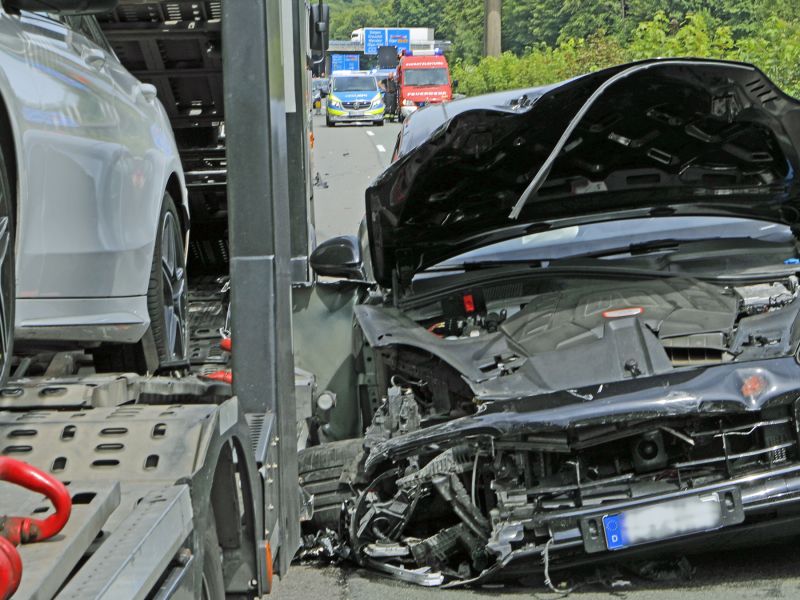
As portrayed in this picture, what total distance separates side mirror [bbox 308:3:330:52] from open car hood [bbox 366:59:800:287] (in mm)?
2977

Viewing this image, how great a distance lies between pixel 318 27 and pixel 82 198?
5220 millimetres

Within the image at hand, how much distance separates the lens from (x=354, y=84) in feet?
166

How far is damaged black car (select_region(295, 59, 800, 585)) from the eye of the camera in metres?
4.92

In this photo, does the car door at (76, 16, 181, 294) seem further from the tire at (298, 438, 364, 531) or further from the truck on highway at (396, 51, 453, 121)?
the truck on highway at (396, 51, 453, 121)

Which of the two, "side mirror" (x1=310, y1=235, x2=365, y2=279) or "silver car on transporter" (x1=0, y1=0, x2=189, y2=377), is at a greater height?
"silver car on transporter" (x1=0, y1=0, x2=189, y2=377)

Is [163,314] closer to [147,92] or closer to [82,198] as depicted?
[147,92]

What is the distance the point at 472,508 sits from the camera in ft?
16.9

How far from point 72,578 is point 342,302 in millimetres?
5295

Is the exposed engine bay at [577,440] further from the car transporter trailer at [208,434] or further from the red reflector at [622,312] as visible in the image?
the car transporter trailer at [208,434]

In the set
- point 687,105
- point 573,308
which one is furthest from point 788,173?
point 573,308

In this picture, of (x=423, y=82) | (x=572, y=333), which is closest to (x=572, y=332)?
(x=572, y=333)

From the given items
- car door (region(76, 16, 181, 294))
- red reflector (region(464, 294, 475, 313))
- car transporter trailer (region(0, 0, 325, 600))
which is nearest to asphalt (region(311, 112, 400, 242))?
red reflector (region(464, 294, 475, 313))

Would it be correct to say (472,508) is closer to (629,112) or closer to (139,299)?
(139,299)

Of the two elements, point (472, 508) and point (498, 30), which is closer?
point (472, 508)
